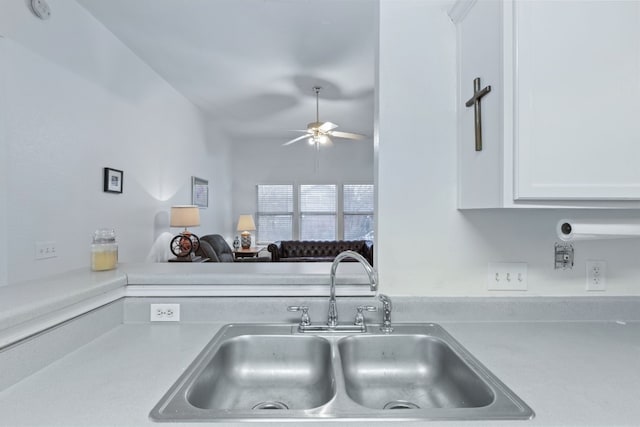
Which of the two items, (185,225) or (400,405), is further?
(185,225)

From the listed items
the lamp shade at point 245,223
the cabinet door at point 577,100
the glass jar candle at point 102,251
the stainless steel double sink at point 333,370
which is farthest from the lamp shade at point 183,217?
the cabinet door at point 577,100

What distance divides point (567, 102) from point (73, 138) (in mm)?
3047

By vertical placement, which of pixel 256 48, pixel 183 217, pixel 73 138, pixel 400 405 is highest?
pixel 256 48

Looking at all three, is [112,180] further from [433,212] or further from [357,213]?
[357,213]

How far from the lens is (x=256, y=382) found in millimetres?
1104

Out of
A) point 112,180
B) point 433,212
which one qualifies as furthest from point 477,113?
point 112,180

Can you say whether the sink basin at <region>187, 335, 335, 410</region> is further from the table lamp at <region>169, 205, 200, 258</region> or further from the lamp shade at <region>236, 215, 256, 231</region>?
the lamp shade at <region>236, 215, 256, 231</region>

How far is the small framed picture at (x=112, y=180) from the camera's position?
281 cm

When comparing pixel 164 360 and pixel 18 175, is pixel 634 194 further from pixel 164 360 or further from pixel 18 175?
pixel 18 175

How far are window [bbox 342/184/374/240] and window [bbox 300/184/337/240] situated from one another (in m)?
0.25

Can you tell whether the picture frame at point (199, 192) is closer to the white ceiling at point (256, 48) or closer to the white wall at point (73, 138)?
the white wall at point (73, 138)

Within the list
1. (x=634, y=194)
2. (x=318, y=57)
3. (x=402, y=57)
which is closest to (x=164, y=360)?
(x=402, y=57)

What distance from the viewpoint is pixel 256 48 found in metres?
3.13

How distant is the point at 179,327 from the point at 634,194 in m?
1.59
